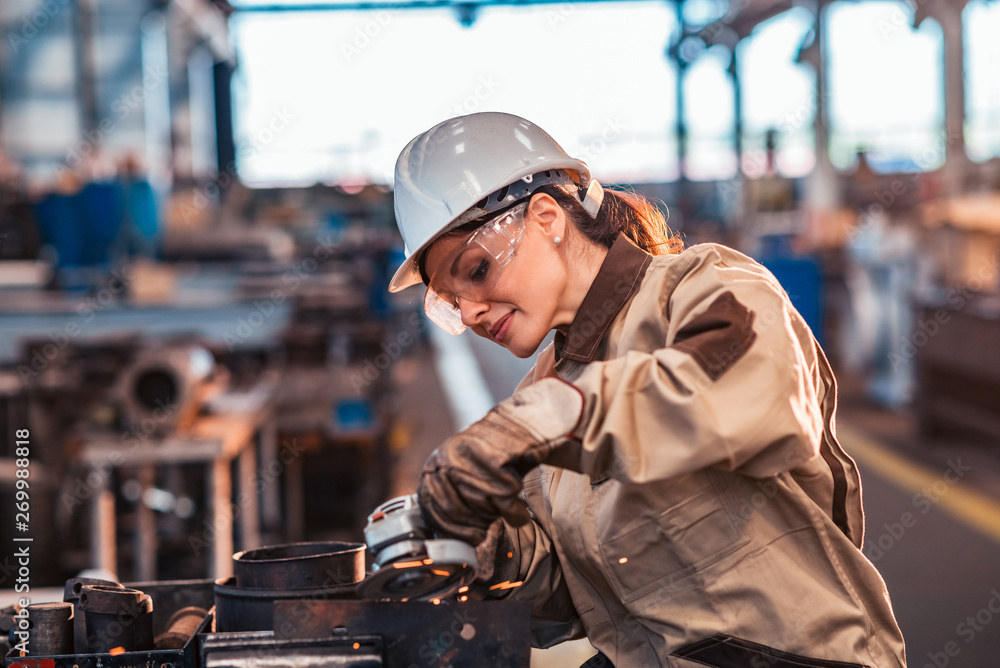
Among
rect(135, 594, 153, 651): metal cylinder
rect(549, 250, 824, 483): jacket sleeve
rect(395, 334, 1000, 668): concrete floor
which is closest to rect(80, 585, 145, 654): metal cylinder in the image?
rect(135, 594, 153, 651): metal cylinder

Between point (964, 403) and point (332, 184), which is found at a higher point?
point (332, 184)

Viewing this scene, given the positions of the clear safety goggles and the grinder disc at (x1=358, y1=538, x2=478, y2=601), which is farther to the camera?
the clear safety goggles

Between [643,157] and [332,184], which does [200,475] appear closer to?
[332,184]

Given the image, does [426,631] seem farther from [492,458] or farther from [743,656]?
[743,656]

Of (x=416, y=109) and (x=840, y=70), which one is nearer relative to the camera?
(x=840, y=70)

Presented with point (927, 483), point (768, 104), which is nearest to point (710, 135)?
point (768, 104)

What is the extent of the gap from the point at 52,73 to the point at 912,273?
30.5ft

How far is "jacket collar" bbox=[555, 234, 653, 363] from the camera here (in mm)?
1221

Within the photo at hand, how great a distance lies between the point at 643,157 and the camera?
17516 mm

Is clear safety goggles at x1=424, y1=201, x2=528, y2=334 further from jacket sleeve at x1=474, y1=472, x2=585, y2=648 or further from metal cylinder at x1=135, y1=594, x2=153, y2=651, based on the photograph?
metal cylinder at x1=135, y1=594, x2=153, y2=651

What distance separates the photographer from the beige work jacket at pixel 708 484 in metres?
0.94

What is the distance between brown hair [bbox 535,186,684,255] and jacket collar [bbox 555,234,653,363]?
63mm

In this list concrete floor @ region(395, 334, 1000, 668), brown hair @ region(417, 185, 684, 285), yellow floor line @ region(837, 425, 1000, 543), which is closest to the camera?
brown hair @ region(417, 185, 684, 285)

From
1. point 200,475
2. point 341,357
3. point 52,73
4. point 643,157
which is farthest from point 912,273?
point 643,157
